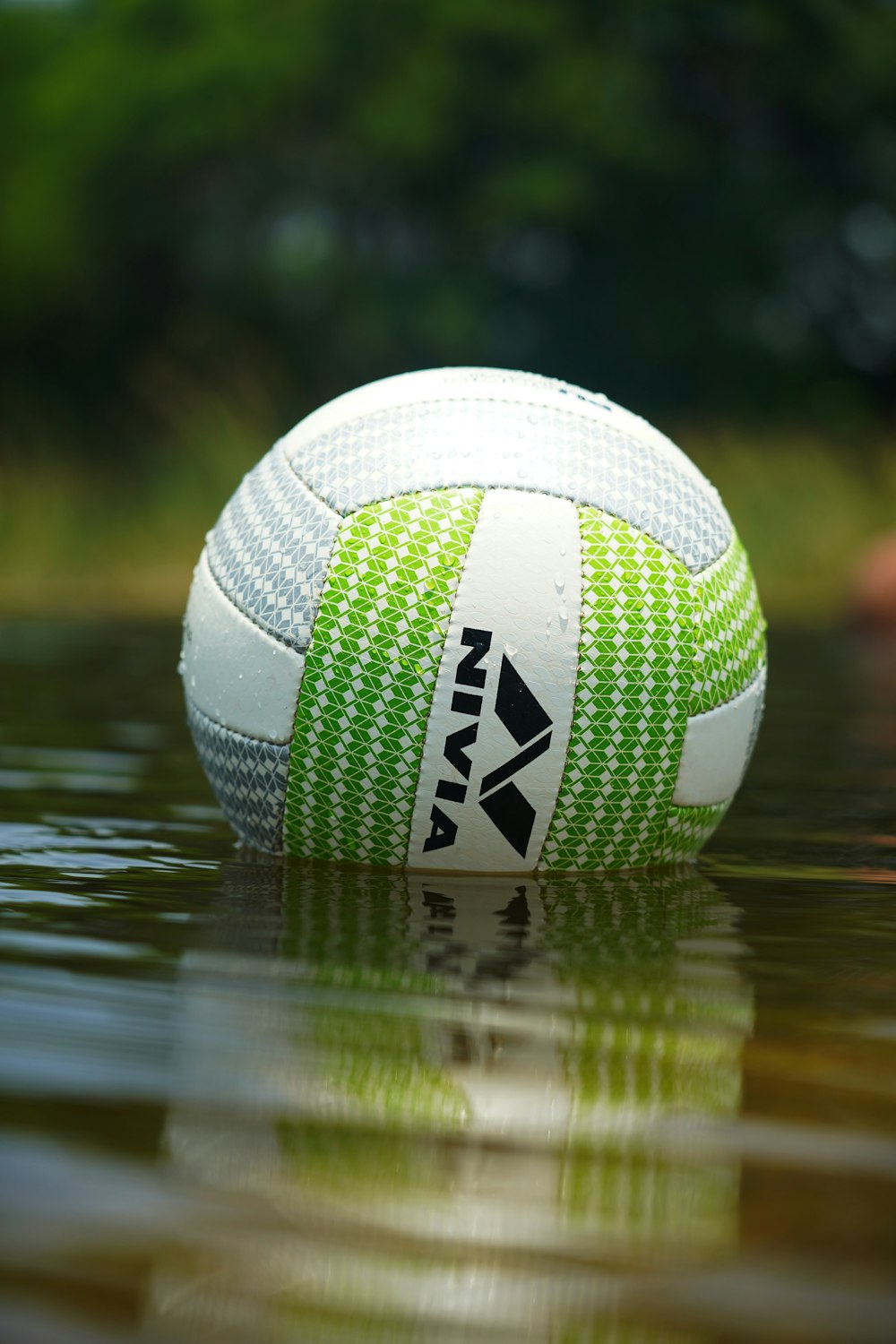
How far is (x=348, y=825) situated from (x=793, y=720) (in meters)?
4.92

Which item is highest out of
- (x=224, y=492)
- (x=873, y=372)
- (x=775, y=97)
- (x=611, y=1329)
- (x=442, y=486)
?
(x=775, y=97)

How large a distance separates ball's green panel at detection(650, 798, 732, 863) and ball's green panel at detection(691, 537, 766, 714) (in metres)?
0.29

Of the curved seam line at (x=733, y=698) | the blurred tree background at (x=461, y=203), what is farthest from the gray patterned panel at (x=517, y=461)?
the blurred tree background at (x=461, y=203)

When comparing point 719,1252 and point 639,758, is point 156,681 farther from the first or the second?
point 719,1252

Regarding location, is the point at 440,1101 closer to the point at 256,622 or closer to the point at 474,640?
the point at 474,640

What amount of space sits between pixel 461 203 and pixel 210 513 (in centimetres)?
1065

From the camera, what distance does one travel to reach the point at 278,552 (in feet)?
14.4

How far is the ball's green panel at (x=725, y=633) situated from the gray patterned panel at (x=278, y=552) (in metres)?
0.91

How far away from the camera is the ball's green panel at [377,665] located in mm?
4113

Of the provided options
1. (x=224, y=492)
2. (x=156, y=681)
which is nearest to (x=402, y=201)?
(x=224, y=492)

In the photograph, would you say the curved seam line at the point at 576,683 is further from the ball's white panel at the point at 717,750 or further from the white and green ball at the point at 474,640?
the ball's white panel at the point at 717,750

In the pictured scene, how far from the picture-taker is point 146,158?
2958 centimetres

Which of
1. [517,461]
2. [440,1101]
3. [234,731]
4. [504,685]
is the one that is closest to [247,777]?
[234,731]

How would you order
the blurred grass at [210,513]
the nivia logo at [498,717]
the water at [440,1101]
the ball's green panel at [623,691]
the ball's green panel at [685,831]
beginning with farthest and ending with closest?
the blurred grass at [210,513] < the ball's green panel at [685,831] < the ball's green panel at [623,691] < the nivia logo at [498,717] < the water at [440,1101]
